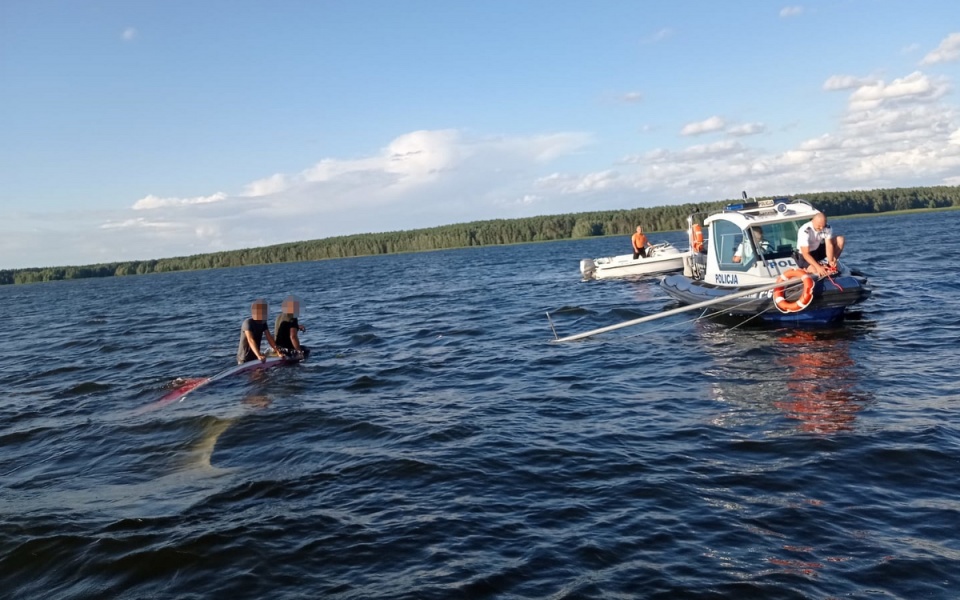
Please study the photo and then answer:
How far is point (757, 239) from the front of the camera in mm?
16625

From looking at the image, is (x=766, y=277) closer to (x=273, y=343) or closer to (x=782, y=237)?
(x=782, y=237)

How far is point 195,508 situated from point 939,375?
1091cm

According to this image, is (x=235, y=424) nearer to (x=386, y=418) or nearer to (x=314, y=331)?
(x=386, y=418)

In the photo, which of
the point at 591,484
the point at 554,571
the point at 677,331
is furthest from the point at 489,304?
the point at 554,571

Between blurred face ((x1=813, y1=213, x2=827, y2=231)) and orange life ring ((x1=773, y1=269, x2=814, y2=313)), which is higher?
blurred face ((x1=813, y1=213, x2=827, y2=231))

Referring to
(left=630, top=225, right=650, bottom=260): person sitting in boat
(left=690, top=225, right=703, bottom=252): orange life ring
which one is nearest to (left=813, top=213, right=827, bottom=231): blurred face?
(left=690, top=225, right=703, bottom=252): orange life ring

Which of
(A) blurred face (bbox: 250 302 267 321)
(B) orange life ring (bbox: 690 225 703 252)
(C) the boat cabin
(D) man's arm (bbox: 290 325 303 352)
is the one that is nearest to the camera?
(A) blurred face (bbox: 250 302 267 321)

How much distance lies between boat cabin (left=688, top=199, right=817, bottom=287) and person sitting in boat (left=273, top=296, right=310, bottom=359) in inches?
433

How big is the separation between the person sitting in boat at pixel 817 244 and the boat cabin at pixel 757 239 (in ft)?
3.40

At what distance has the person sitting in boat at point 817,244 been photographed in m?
14.8

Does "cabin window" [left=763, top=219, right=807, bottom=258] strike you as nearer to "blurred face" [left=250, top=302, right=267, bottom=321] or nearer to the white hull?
"blurred face" [left=250, top=302, right=267, bottom=321]

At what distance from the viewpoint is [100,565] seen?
20.8 feet

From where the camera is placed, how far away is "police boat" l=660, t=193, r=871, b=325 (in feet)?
47.8

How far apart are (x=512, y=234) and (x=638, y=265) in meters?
Result: 98.5
